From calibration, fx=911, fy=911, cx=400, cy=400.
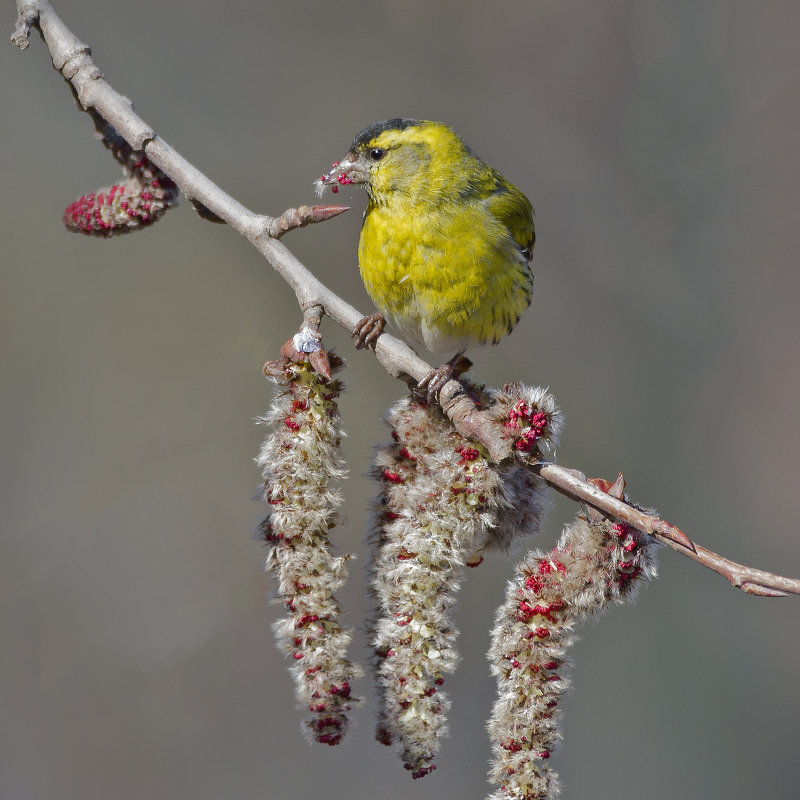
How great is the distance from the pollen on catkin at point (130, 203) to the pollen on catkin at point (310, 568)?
2.78 feet

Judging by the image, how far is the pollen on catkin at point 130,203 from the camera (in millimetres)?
2051

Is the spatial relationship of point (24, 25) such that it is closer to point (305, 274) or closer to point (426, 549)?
Result: point (305, 274)

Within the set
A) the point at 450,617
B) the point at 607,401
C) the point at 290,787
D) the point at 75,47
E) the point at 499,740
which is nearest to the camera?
the point at 499,740

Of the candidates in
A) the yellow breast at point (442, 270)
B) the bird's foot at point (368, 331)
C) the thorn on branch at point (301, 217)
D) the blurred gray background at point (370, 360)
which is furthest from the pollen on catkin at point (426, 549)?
the blurred gray background at point (370, 360)

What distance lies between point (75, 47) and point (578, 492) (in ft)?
4.92

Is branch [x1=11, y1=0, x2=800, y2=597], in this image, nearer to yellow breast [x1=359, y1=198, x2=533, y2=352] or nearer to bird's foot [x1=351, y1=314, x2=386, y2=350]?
bird's foot [x1=351, y1=314, x2=386, y2=350]

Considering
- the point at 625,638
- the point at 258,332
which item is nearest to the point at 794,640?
the point at 625,638

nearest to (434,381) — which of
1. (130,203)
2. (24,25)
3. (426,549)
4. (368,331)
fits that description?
(368,331)

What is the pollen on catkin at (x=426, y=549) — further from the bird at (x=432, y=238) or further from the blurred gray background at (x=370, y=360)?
the blurred gray background at (x=370, y=360)

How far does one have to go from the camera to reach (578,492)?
1427mm

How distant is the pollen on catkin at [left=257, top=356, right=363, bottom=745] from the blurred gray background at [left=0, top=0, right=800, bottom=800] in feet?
7.25

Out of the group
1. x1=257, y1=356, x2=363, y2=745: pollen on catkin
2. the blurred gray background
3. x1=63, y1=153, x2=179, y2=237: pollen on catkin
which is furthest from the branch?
the blurred gray background

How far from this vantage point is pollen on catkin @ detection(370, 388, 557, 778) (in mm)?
1454

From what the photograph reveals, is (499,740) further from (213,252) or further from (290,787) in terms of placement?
(213,252)
